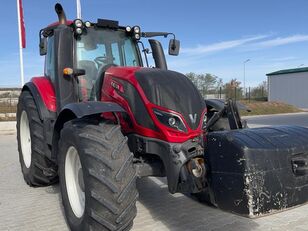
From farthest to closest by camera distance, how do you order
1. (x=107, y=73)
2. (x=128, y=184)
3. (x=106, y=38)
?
(x=106, y=38), (x=107, y=73), (x=128, y=184)

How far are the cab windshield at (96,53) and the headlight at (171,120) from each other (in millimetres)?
1401

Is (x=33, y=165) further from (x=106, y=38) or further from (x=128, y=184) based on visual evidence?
(x=128, y=184)

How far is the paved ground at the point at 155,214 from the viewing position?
4449 millimetres

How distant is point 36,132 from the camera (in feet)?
19.1

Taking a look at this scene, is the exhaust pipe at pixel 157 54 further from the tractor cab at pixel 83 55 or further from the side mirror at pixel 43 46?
the side mirror at pixel 43 46

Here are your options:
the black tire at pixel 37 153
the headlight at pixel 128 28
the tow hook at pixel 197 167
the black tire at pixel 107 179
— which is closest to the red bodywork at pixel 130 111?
the tow hook at pixel 197 167

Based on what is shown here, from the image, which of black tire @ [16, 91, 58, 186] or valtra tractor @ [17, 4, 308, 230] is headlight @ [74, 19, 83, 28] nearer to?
valtra tractor @ [17, 4, 308, 230]

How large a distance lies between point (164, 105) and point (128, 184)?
3.04 ft

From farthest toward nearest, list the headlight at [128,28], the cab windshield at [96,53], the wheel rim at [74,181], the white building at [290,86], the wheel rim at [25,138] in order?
the white building at [290,86] < the wheel rim at [25,138] < the headlight at [128,28] < the cab windshield at [96,53] < the wheel rim at [74,181]

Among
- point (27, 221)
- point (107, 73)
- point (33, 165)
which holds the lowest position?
point (27, 221)

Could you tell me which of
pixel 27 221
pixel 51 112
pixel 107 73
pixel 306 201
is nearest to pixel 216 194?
pixel 306 201

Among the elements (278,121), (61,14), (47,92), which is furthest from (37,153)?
(278,121)

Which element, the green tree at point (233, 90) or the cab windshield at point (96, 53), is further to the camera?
the green tree at point (233, 90)

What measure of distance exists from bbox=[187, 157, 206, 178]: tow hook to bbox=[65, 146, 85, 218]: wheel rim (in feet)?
4.17
